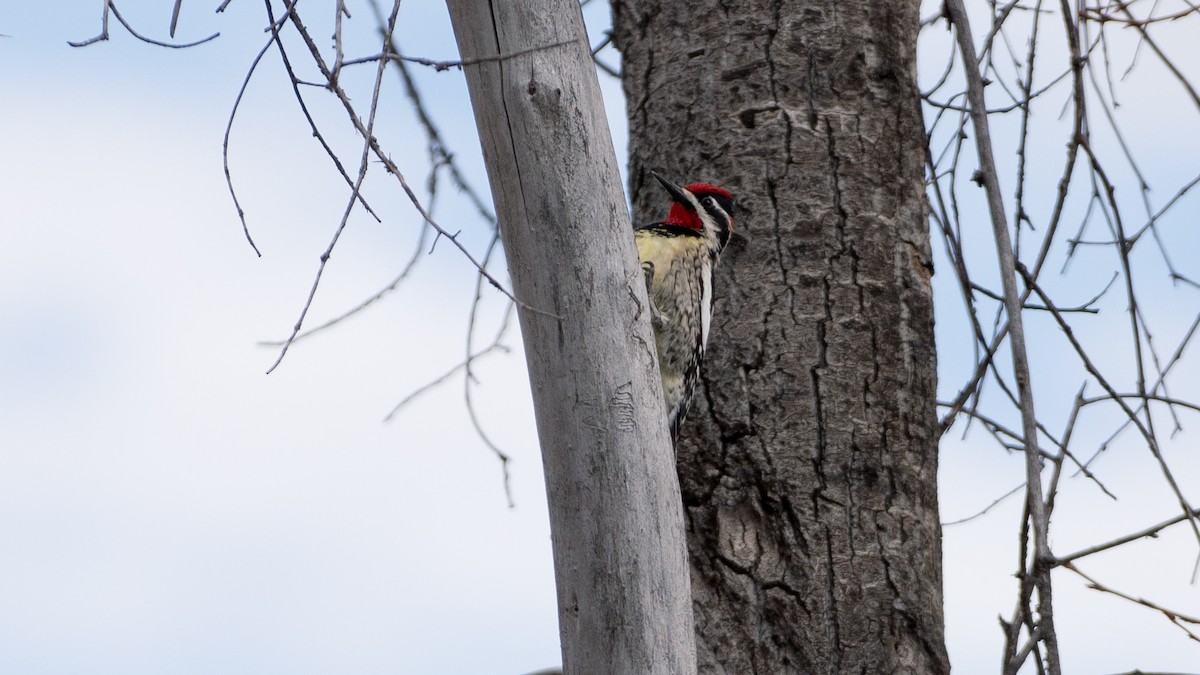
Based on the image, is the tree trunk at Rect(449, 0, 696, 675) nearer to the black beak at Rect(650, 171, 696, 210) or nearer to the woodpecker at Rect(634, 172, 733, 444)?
the woodpecker at Rect(634, 172, 733, 444)

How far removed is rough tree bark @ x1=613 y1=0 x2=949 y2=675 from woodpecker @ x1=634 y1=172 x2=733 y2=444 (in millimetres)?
63

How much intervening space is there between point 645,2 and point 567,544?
1638 millimetres

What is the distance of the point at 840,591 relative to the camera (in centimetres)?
261

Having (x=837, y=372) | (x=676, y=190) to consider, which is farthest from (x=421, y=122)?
(x=837, y=372)

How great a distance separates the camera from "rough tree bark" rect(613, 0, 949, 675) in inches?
103

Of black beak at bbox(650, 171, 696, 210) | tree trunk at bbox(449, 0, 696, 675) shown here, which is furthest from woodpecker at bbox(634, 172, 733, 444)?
tree trunk at bbox(449, 0, 696, 675)

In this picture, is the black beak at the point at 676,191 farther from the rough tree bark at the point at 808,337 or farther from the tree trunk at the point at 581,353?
the tree trunk at the point at 581,353

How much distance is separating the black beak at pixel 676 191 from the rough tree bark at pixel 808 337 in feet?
0.16

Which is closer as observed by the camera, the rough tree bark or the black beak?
the rough tree bark

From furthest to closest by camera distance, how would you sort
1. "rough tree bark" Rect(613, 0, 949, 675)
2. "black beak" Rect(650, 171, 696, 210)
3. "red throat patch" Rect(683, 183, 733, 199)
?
"black beak" Rect(650, 171, 696, 210) < "red throat patch" Rect(683, 183, 733, 199) < "rough tree bark" Rect(613, 0, 949, 675)

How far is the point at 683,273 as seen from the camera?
3225mm

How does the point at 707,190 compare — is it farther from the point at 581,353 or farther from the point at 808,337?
the point at 581,353

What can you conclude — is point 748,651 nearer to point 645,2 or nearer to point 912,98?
point 912,98

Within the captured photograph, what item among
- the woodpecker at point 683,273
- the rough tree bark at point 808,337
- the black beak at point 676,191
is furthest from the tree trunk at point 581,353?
the black beak at point 676,191
